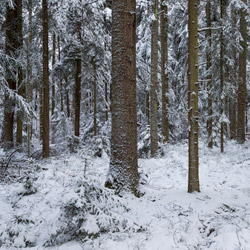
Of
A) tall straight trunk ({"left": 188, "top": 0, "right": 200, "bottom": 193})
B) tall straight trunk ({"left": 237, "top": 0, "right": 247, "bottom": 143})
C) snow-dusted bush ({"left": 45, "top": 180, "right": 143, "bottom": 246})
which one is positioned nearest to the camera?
snow-dusted bush ({"left": 45, "top": 180, "right": 143, "bottom": 246})

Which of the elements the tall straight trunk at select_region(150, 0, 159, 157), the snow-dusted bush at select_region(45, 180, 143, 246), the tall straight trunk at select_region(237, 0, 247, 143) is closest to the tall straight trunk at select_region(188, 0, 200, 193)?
the snow-dusted bush at select_region(45, 180, 143, 246)

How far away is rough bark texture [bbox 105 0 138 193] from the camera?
5391 mm

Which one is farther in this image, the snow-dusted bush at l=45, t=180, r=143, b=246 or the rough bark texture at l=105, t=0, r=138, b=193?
the rough bark texture at l=105, t=0, r=138, b=193

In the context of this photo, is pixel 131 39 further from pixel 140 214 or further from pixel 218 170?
pixel 218 170

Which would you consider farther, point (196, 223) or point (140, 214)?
point (140, 214)

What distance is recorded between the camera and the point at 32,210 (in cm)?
421

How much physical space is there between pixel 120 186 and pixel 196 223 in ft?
6.19

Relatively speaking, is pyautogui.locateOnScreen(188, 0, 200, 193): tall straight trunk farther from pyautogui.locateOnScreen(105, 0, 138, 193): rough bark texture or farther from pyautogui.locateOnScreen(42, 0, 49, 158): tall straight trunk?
pyautogui.locateOnScreen(42, 0, 49, 158): tall straight trunk

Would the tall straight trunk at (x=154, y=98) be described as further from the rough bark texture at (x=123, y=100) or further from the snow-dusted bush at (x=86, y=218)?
the snow-dusted bush at (x=86, y=218)

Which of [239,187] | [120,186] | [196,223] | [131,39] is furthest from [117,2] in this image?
[239,187]

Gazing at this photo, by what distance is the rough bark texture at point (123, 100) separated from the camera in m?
5.39

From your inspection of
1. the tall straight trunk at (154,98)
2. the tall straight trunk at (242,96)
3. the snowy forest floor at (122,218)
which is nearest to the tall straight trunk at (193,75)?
the snowy forest floor at (122,218)

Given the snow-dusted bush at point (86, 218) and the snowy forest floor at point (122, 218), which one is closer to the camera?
the snowy forest floor at point (122, 218)

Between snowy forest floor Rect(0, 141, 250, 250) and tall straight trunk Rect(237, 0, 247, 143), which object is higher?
tall straight trunk Rect(237, 0, 247, 143)
